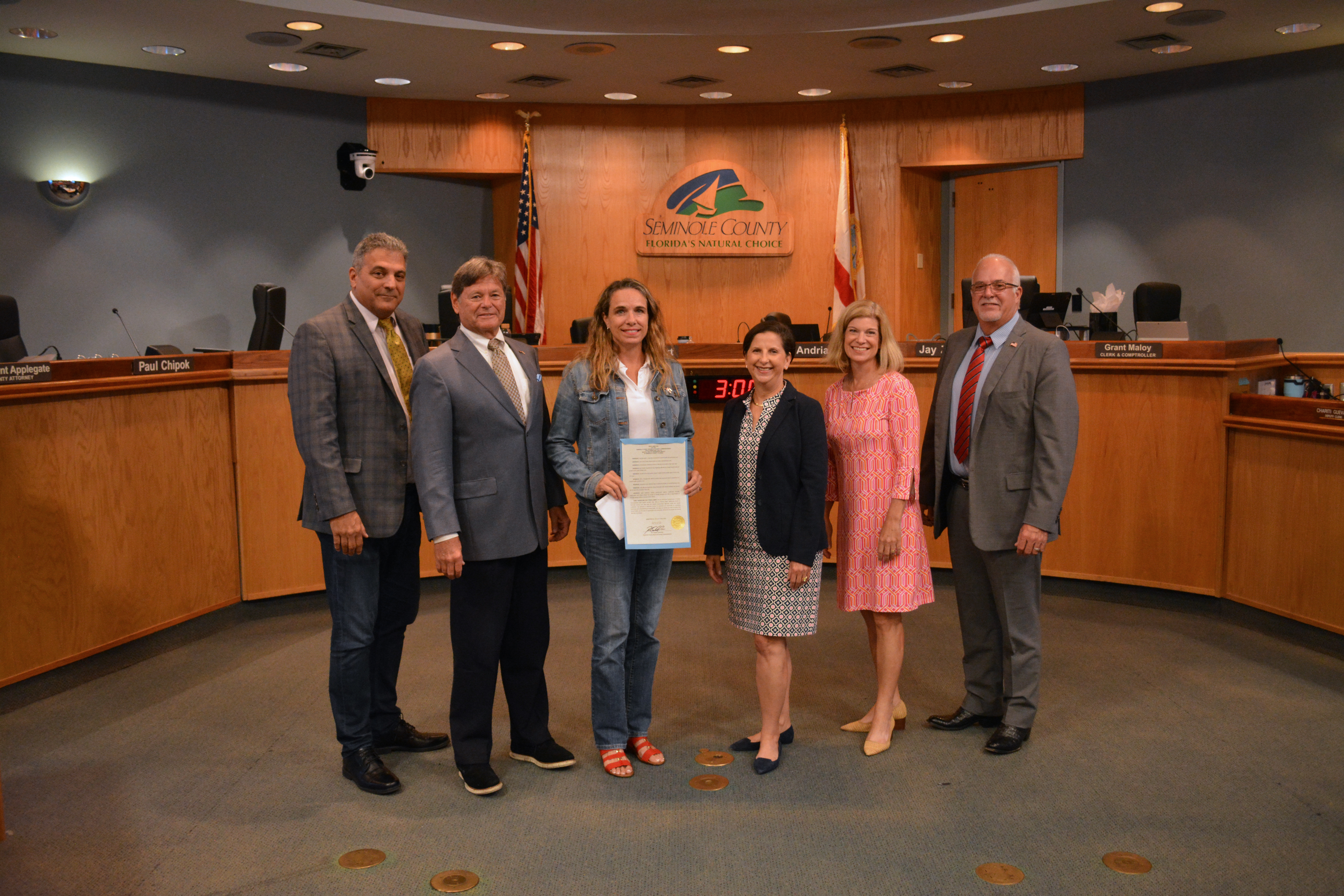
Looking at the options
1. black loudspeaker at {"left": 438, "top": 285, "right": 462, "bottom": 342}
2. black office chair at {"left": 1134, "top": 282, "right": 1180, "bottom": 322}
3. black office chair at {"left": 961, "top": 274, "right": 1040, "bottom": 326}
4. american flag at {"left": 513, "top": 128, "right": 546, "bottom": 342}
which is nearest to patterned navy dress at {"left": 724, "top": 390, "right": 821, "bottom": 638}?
black office chair at {"left": 961, "top": 274, "right": 1040, "bottom": 326}

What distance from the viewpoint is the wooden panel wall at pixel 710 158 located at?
854 cm

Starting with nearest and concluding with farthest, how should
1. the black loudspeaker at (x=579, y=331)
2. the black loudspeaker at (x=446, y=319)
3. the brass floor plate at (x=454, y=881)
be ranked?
the brass floor plate at (x=454, y=881) → the black loudspeaker at (x=446, y=319) → the black loudspeaker at (x=579, y=331)

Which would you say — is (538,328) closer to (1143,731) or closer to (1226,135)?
(1226,135)

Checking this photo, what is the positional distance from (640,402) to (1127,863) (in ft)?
5.94

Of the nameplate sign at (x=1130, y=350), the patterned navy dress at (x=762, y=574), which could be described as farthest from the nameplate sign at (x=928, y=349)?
the patterned navy dress at (x=762, y=574)

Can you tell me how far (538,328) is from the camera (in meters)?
8.55

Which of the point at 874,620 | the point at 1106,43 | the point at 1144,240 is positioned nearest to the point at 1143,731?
the point at 874,620

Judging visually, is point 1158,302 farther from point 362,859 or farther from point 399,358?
point 362,859

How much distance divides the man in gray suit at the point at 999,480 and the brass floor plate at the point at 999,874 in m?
0.79

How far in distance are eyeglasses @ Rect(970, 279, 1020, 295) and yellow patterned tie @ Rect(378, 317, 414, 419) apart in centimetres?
185

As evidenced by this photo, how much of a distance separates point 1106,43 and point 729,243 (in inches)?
128

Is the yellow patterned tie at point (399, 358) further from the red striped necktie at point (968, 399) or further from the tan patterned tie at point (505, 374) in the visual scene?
the red striped necktie at point (968, 399)

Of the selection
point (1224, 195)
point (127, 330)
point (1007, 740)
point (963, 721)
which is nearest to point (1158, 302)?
point (1224, 195)

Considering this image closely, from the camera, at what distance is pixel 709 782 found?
10.3 ft
